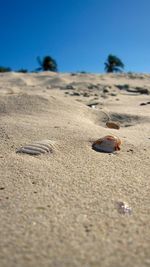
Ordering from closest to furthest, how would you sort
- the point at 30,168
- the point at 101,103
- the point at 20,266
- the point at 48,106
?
the point at 20,266 → the point at 30,168 → the point at 48,106 → the point at 101,103

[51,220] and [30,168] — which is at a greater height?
[30,168]

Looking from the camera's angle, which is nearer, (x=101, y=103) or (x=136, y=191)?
(x=136, y=191)

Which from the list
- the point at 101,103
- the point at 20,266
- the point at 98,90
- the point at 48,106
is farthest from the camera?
the point at 98,90

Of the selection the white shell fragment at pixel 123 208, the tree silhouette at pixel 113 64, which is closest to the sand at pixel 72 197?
the white shell fragment at pixel 123 208

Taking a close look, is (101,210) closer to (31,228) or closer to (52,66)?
(31,228)

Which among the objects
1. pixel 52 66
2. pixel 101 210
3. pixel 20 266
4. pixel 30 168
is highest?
pixel 52 66

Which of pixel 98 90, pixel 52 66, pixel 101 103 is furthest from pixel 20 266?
pixel 52 66

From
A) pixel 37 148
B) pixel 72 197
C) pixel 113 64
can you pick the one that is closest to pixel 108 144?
pixel 37 148

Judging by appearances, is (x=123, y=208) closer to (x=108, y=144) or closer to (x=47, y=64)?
(x=108, y=144)
